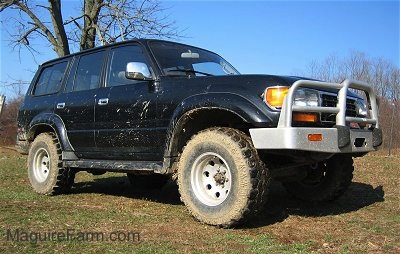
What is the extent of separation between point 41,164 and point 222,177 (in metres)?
3.74

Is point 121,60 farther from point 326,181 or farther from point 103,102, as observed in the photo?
point 326,181

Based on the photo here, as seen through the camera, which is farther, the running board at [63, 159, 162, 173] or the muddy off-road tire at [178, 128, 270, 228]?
the running board at [63, 159, 162, 173]

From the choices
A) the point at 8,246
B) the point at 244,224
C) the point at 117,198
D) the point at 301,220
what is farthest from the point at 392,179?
the point at 8,246

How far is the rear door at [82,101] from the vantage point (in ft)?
19.5

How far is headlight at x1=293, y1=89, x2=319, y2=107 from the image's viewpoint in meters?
4.12

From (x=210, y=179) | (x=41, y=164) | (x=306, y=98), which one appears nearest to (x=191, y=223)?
(x=210, y=179)

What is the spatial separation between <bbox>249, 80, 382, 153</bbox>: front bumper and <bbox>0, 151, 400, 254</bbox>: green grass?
2.65ft

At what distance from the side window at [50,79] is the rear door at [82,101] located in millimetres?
328

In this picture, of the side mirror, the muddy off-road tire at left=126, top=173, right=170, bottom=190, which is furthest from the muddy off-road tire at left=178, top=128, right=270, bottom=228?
the muddy off-road tire at left=126, top=173, right=170, bottom=190

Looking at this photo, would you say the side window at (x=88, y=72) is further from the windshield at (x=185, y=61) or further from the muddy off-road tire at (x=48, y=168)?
the windshield at (x=185, y=61)

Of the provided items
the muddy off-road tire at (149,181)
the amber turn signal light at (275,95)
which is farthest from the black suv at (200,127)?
the muddy off-road tire at (149,181)

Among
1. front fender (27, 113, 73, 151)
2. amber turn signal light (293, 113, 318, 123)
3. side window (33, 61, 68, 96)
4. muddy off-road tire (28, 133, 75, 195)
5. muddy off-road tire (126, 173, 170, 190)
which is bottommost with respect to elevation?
muddy off-road tire (126, 173, 170, 190)

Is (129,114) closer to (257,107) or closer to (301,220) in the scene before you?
(257,107)

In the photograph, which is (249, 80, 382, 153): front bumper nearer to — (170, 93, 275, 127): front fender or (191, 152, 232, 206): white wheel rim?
(170, 93, 275, 127): front fender
